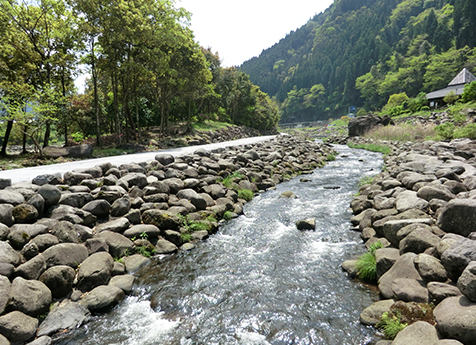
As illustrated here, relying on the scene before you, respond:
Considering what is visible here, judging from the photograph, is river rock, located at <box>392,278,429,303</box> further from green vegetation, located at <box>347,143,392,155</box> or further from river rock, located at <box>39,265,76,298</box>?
green vegetation, located at <box>347,143,392,155</box>

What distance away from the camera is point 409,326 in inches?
124

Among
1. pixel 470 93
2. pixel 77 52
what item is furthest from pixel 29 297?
pixel 470 93

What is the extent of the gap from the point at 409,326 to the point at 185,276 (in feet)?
12.3

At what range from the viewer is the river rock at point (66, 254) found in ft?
15.1

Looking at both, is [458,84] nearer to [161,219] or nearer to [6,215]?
[161,219]

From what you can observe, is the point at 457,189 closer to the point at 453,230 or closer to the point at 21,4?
the point at 453,230

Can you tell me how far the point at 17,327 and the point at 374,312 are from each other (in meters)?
5.02

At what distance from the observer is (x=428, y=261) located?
12.7ft

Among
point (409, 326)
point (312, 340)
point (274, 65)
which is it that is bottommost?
point (312, 340)

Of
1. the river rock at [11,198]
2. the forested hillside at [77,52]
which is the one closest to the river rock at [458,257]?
the river rock at [11,198]

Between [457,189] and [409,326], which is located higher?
[457,189]

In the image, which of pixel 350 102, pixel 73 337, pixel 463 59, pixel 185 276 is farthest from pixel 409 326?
pixel 350 102

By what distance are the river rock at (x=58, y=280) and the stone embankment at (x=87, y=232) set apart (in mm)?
14

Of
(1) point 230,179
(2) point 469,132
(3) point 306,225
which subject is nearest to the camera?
(3) point 306,225
